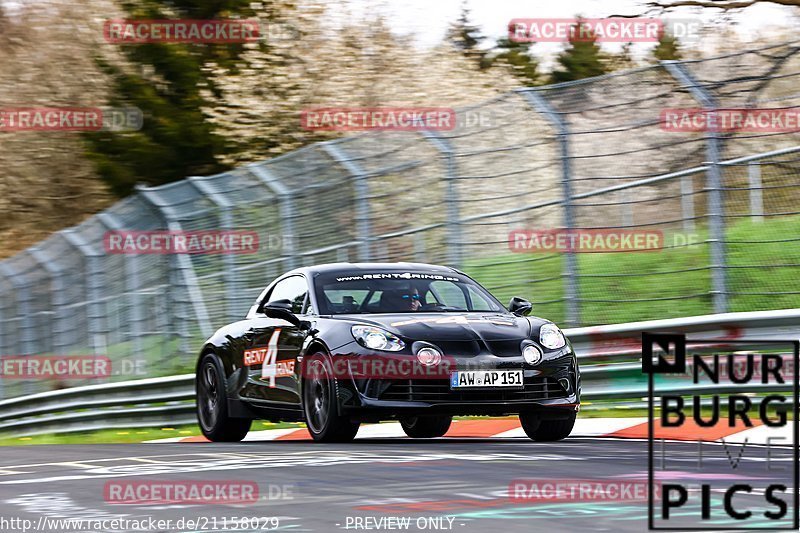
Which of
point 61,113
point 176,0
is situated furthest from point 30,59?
point 176,0

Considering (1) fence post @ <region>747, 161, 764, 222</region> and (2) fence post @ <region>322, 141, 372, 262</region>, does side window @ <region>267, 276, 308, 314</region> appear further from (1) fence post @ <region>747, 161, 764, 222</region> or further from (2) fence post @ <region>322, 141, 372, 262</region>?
(1) fence post @ <region>747, 161, 764, 222</region>

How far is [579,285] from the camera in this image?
12.8 m

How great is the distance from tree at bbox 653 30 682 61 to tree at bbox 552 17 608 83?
3845 mm

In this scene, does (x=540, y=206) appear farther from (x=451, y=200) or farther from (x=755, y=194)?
(x=755, y=194)

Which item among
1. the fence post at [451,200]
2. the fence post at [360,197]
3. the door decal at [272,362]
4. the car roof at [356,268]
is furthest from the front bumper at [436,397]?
the fence post at [360,197]

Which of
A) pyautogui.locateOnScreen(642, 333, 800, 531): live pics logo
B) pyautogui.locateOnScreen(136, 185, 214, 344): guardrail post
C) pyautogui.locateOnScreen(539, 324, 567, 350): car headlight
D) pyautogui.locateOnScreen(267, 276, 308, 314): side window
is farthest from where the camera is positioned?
pyautogui.locateOnScreen(136, 185, 214, 344): guardrail post

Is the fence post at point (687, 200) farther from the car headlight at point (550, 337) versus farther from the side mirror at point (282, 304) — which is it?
the side mirror at point (282, 304)

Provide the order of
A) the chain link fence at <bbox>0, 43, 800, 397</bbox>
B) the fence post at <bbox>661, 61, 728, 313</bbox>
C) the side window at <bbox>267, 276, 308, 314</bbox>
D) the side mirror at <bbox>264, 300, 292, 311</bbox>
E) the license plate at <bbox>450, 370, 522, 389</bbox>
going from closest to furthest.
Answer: the license plate at <bbox>450, 370, 522, 389</bbox>, the side mirror at <bbox>264, 300, 292, 311</bbox>, the side window at <bbox>267, 276, 308, 314</bbox>, the fence post at <bbox>661, 61, 728, 313</bbox>, the chain link fence at <bbox>0, 43, 800, 397</bbox>

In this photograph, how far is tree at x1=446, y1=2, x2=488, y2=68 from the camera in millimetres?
33219

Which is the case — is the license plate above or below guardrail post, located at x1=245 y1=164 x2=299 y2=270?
below

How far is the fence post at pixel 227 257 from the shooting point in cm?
1720

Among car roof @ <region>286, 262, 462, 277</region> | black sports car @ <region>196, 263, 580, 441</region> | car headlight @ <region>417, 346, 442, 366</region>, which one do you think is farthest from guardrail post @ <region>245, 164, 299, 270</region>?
car headlight @ <region>417, 346, 442, 366</region>

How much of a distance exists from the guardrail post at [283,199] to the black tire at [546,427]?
258 inches

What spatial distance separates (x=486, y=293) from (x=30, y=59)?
26.5 metres
